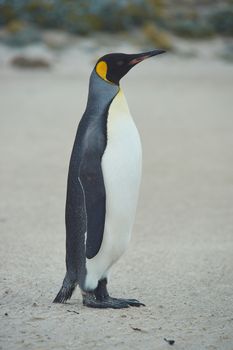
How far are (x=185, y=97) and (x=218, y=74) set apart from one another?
3632 millimetres

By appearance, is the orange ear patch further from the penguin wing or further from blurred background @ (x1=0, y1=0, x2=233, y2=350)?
blurred background @ (x1=0, y1=0, x2=233, y2=350)

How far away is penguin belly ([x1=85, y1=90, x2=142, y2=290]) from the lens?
3666 mm

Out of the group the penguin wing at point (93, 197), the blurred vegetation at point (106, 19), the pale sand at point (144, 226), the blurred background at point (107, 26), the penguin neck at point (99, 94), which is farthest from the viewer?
the blurred vegetation at point (106, 19)

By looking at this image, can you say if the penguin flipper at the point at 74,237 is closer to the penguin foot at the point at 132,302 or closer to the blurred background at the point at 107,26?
the penguin foot at the point at 132,302

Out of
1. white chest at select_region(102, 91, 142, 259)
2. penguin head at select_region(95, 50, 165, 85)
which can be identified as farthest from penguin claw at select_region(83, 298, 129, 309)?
penguin head at select_region(95, 50, 165, 85)

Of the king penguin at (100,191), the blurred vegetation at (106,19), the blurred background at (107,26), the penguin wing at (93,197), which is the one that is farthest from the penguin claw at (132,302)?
the blurred vegetation at (106,19)

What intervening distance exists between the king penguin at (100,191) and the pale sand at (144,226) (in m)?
0.18

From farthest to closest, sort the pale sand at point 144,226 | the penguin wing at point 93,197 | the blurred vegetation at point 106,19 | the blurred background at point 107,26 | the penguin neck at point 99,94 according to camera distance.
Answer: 1. the blurred vegetation at point 106,19
2. the blurred background at point 107,26
3. the penguin neck at point 99,94
4. the penguin wing at point 93,197
5. the pale sand at point 144,226

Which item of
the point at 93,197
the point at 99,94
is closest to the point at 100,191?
the point at 93,197

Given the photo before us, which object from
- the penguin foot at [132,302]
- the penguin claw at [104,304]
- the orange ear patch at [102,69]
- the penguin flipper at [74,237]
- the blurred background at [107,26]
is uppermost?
the blurred background at [107,26]

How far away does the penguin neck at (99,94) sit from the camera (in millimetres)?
3778

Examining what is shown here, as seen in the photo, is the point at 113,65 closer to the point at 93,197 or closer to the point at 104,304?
the point at 93,197

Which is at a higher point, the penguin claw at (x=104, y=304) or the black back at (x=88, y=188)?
the black back at (x=88, y=188)

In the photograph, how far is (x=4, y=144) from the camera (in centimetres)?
992
